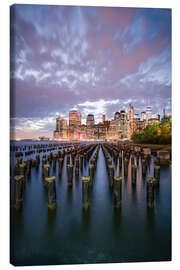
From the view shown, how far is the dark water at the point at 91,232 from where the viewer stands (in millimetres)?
2807

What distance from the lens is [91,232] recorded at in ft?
10.1

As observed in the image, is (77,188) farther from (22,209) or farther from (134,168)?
(134,168)

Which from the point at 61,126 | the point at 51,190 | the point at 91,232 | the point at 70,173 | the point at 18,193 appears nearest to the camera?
the point at 91,232

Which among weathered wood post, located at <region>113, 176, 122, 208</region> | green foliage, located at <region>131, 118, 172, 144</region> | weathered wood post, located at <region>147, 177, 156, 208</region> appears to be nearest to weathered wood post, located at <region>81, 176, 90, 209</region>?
weathered wood post, located at <region>113, 176, 122, 208</region>

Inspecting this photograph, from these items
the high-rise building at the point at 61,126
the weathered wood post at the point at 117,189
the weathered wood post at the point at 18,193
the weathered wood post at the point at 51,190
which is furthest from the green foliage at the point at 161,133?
the high-rise building at the point at 61,126

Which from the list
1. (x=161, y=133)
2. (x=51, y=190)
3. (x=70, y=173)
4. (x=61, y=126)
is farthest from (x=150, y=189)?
(x=61, y=126)

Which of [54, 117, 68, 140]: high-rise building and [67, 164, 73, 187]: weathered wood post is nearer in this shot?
[67, 164, 73, 187]: weathered wood post

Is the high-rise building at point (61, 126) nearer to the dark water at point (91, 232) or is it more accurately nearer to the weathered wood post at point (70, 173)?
the weathered wood post at point (70, 173)

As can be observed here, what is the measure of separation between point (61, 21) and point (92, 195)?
5834mm

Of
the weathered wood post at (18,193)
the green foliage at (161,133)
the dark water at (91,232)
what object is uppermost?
the green foliage at (161,133)

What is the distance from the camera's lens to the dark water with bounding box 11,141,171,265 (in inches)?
110

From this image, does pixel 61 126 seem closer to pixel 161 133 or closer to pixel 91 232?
pixel 161 133

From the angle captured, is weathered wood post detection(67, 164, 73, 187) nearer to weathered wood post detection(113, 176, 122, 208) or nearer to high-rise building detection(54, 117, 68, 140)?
weathered wood post detection(113, 176, 122, 208)

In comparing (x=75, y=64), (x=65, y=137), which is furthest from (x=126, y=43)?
(x=65, y=137)
